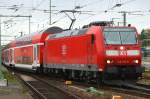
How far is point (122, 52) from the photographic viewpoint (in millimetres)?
22594

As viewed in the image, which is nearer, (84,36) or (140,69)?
(140,69)

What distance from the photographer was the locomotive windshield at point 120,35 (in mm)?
22906

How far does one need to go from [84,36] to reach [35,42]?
520 inches

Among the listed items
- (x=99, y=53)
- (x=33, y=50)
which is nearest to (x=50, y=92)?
(x=99, y=53)

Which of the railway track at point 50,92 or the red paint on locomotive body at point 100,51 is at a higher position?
the red paint on locomotive body at point 100,51

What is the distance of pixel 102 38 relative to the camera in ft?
74.1

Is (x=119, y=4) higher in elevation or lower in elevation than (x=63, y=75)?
higher

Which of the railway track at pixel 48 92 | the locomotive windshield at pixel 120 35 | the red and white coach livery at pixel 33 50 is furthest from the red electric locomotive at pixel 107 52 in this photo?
the red and white coach livery at pixel 33 50

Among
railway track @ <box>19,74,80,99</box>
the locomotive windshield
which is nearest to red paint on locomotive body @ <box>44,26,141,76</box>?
the locomotive windshield

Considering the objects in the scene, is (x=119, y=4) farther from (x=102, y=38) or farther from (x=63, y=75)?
(x=102, y=38)

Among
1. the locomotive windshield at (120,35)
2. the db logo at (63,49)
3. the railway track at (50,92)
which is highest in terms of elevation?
the locomotive windshield at (120,35)

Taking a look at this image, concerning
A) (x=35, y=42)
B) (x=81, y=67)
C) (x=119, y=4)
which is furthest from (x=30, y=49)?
(x=81, y=67)

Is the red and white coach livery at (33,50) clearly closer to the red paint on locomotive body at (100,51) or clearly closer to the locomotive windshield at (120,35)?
the red paint on locomotive body at (100,51)

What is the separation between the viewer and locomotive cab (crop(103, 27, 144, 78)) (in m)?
22.2
